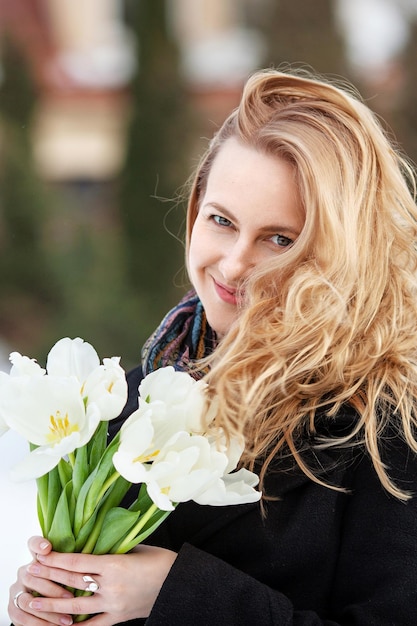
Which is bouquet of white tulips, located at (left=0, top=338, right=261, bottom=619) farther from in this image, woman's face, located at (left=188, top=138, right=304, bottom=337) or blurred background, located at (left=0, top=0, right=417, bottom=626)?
blurred background, located at (left=0, top=0, right=417, bottom=626)

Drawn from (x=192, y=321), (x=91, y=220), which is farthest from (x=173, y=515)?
(x=91, y=220)

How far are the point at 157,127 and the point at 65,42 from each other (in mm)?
3461

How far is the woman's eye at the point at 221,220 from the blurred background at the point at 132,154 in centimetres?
599

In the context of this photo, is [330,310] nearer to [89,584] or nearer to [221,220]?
[221,220]

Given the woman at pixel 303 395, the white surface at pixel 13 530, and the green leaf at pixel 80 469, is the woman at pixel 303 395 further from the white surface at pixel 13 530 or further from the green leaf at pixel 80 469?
the white surface at pixel 13 530

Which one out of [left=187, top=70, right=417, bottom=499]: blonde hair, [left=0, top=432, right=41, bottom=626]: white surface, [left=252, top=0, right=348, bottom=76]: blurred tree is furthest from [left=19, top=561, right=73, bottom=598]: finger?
[left=252, top=0, right=348, bottom=76]: blurred tree

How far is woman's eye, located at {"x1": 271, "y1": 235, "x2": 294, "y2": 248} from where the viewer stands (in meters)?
1.66

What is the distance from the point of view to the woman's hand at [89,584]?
4.55 feet

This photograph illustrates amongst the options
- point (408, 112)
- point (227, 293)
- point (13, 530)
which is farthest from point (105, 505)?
point (408, 112)

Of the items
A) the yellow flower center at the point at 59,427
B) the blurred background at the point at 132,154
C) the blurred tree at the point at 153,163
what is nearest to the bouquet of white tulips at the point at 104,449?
the yellow flower center at the point at 59,427

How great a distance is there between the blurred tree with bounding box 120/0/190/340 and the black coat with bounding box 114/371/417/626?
6769mm

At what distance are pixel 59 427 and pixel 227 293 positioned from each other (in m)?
0.52

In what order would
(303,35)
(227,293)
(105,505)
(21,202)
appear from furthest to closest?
1. (303,35)
2. (21,202)
3. (227,293)
4. (105,505)

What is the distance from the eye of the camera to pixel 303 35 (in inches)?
368
